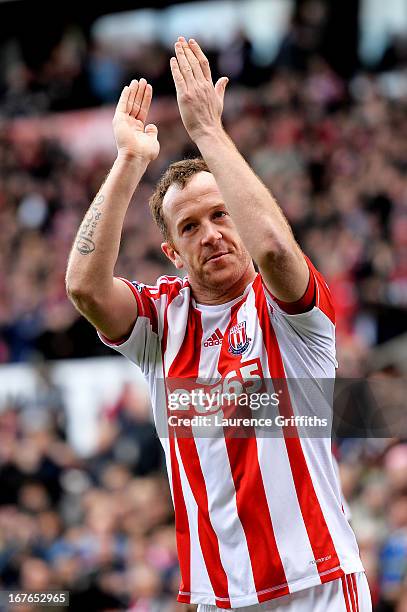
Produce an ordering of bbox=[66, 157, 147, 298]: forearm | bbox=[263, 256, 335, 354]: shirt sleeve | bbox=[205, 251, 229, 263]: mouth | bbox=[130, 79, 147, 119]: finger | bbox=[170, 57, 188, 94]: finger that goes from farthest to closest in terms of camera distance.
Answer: bbox=[130, 79, 147, 119]: finger, bbox=[205, 251, 229, 263]: mouth, bbox=[66, 157, 147, 298]: forearm, bbox=[170, 57, 188, 94]: finger, bbox=[263, 256, 335, 354]: shirt sleeve

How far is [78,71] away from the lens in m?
15.3

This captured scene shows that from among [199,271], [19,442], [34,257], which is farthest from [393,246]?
[199,271]

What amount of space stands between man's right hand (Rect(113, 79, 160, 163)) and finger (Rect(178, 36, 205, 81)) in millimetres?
395

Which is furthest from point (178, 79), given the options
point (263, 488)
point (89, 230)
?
point (263, 488)

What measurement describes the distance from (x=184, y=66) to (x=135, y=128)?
0.41 m

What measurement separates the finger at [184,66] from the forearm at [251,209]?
320 millimetres

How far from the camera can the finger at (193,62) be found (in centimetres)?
346

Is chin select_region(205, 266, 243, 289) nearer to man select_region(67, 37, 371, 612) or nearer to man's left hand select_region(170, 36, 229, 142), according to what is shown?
man select_region(67, 37, 371, 612)

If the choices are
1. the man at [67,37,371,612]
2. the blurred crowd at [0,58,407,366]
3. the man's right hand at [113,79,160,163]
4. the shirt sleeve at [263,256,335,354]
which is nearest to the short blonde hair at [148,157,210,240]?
the man at [67,37,371,612]

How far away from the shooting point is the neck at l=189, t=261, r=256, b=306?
3744mm

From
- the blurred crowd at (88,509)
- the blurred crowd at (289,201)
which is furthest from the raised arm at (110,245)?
the blurred crowd at (289,201)

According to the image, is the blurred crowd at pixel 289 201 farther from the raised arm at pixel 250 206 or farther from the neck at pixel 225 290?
the raised arm at pixel 250 206

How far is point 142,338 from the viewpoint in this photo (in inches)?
150

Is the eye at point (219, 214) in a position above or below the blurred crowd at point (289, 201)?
below
